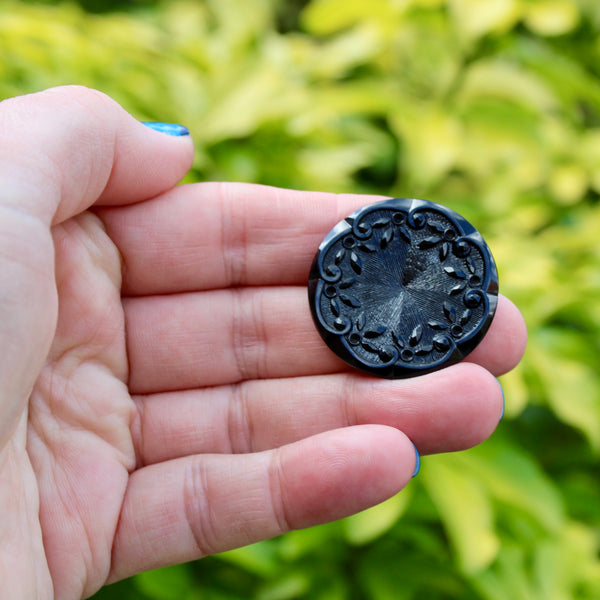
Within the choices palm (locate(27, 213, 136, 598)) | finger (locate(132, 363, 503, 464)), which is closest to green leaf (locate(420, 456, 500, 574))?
finger (locate(132, 363, 503, 464))

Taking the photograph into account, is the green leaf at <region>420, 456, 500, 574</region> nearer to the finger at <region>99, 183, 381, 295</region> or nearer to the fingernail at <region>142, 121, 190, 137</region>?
the finger at <region>99, 183, 381, 295</region>

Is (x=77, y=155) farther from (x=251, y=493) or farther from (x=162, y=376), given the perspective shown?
(x=251, y=493)

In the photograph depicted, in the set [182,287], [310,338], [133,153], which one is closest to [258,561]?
[310,338]

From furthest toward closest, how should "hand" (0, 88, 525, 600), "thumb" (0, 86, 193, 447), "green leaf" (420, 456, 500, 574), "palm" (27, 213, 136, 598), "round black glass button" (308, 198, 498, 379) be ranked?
"green leaf" (420, 456, 500, 574)
"round black glass button" (308, 198, 498, 379)
"palm" (27, 213, 136, 598)
"hand" (0, 88, 525, 600)
"thumb" (0, 86, 193, 447)

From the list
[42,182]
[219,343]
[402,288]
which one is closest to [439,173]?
[402,288]

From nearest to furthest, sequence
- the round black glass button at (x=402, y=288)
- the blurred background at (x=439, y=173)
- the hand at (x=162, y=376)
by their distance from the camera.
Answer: the hand at (x=162, y=376) → the round black glass button at (x=402, y=288) → the blurred background at (x=439, y=173)

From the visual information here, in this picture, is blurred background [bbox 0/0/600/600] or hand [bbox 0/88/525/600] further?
blurred background [bbox 0/0/600/600]

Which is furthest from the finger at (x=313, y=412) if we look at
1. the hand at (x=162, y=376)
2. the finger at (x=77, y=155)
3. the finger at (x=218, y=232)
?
the finger at (x=77, y=155)

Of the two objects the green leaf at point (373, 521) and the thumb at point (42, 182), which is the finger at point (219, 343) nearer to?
the thumb at point (42, 182)
